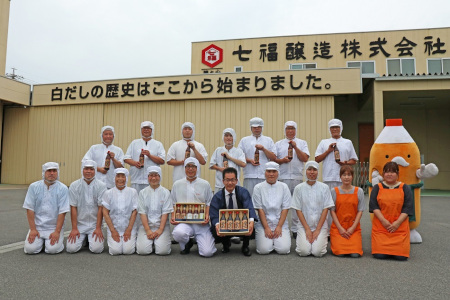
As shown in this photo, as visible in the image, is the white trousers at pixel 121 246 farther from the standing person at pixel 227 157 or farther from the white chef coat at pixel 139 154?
the standing person at pixel 227 157

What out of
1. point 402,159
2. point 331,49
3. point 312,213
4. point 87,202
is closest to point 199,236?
point 312,213

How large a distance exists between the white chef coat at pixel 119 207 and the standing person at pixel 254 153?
6.78 ft

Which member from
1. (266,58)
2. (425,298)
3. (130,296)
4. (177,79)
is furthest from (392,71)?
(130,296)

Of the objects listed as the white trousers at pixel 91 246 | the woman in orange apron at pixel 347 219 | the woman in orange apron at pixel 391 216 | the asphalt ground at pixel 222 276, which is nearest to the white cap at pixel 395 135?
the woman in orange apron at pixel 391 216

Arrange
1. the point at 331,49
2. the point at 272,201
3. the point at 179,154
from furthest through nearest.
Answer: the point at 331,49 → the point at 179,154 → the point at 272,201

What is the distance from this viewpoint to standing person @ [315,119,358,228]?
5.70m

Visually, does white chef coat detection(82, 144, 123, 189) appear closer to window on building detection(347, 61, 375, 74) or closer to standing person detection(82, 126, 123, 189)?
standing person detection(82, 126, 123, 189)

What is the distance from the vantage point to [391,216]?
14.6 ft

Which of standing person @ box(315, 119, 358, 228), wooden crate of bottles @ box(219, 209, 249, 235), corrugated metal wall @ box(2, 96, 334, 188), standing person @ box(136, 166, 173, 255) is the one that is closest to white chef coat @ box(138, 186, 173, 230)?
standing person @ box(136, 166, 173, 255)

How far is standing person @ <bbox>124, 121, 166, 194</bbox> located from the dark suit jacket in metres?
1.61

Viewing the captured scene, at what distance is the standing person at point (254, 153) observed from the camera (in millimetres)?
5871

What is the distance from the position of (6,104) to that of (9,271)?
14.8 m

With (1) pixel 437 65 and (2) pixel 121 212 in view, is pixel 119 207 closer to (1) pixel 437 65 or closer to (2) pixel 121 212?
(2) pixel 121 212

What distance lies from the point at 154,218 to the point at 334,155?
3124mm
